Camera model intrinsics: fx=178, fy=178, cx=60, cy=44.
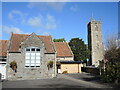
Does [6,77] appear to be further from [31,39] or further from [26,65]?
[31,39]

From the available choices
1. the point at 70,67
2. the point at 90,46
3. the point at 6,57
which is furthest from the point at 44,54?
the point at 90,46

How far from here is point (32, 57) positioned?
2781 centimetres

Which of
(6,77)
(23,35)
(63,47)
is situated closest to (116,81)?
(6,77)

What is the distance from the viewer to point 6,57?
28.2 meters

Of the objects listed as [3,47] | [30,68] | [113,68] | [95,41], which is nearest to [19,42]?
[3,47]

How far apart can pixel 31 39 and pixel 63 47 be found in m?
16.3

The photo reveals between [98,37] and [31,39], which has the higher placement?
[98,37]

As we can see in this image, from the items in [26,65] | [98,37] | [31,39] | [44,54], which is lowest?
[26,65]

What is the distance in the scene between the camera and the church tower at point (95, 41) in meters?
67.3

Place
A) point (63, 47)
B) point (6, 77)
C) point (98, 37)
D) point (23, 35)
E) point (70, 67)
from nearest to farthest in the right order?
point (6, 77)
point (23, 35)
point (70, 67)
point (63, 47)
point (98, 37)

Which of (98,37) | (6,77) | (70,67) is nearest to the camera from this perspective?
(6,77)

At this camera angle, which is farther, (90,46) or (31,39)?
(90,46)

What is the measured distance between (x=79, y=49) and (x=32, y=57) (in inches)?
1388

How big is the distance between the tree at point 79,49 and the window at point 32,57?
33.2m
